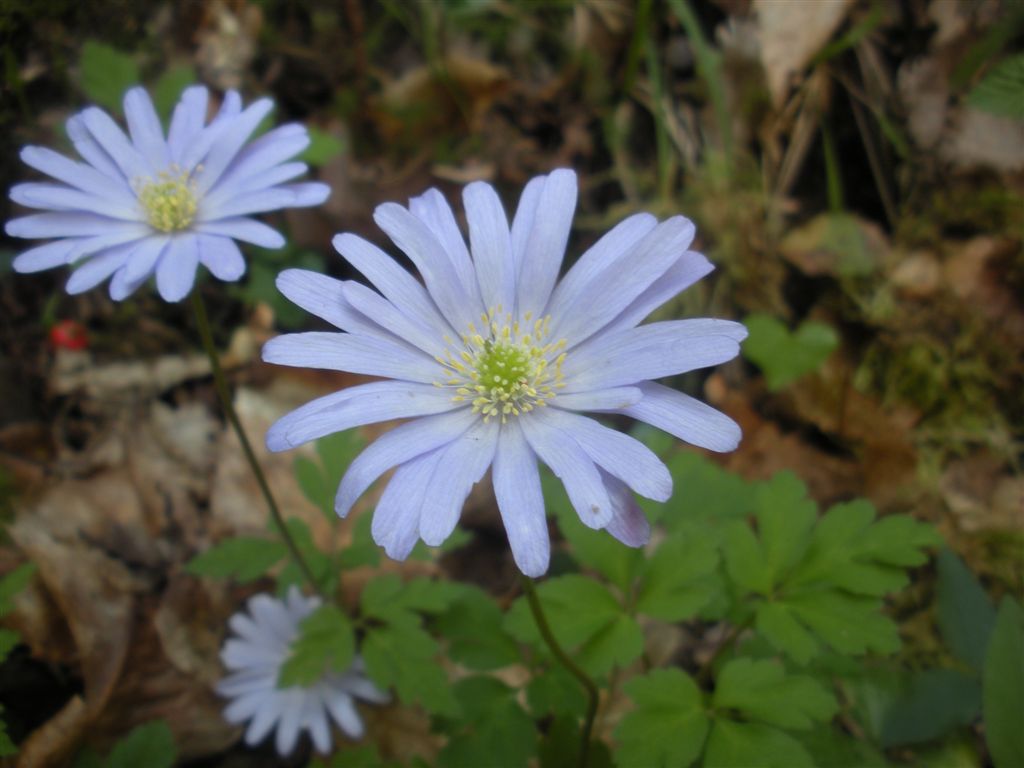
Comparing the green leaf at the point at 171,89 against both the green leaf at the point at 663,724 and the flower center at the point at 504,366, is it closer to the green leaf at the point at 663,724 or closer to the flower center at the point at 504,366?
the flower center at the point at 504,366

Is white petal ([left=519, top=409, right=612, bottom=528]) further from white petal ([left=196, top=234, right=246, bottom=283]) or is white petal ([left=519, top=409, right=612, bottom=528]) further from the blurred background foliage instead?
the blurred background foliage

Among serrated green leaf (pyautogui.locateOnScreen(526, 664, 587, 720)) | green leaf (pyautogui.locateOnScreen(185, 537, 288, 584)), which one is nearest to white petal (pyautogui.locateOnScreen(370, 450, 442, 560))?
serrated green leaf (pyautogui.locateOnScreen(526, 664, 587, 720))

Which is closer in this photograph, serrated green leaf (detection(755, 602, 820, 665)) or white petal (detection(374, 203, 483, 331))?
white petal (detection(374, 203, 483, 331))

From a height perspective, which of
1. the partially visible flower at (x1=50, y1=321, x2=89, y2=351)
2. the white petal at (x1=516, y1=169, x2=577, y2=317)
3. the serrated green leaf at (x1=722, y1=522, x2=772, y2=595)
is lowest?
the serrated green leaf at (x1=722, y1=522, x2=772, y2=595)

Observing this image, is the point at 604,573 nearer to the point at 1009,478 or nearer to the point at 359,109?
the point at 1009,478

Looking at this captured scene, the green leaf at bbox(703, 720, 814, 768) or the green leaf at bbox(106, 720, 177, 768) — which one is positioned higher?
the green leaf at bbox(106, 720, 177, 768)

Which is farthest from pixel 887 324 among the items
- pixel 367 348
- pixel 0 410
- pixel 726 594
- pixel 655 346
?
pixel 0 410

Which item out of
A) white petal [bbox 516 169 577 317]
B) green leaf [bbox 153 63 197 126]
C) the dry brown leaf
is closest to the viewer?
white petal [bbox 516 169 577 317]
